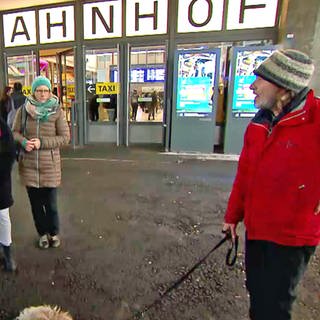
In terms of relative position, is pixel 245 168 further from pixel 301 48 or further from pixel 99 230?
pixel 301 48

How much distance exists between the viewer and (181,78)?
768cm

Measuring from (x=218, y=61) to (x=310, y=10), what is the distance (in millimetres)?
2163

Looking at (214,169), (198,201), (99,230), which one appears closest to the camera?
(99,230)

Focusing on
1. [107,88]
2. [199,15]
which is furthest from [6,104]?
[199,15]

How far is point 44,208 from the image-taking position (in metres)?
3.28

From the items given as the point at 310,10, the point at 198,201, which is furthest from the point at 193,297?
the point at 310,10

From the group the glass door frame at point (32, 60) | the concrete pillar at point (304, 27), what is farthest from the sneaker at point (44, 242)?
the glass door frame at point (32, 60)

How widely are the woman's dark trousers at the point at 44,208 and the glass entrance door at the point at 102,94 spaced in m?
5.82

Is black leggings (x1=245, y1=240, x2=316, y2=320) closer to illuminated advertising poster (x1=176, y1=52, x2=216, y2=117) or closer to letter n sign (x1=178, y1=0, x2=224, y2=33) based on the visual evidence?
illuminated advertising poster (x1=176, y1=52, x2=216, y2=117)

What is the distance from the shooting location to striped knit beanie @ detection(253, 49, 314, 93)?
1.50 meters

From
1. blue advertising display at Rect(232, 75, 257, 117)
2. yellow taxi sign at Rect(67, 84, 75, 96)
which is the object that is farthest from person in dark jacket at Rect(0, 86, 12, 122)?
blue advertising display at Rect(232, 75, 257, 117)

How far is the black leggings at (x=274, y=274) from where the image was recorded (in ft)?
5.24

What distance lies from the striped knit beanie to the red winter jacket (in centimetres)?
10

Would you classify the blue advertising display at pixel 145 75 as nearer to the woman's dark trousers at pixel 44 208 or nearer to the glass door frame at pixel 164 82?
the glass door frame at pixel 164 82
